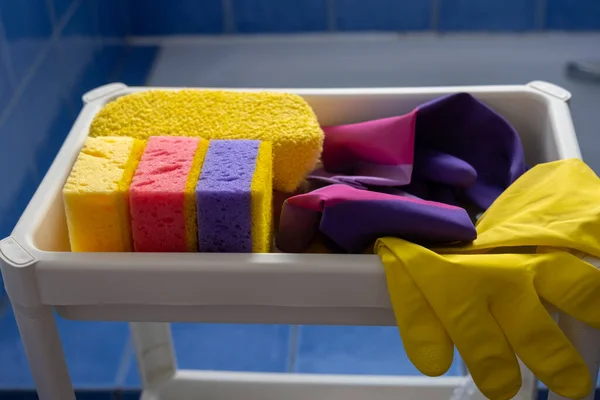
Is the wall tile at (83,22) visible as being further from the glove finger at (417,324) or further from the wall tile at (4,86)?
the glove finger at (417,324)

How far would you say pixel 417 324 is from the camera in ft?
2.06

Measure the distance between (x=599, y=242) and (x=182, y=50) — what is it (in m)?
1.22

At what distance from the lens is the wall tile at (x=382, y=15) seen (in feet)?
5.41

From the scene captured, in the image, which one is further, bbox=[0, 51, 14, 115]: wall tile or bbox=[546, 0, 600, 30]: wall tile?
bbox=[546, 0, 600, 30]: wall tile

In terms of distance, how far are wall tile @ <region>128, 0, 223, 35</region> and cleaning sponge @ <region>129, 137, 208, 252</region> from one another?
1048mm

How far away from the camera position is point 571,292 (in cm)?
61

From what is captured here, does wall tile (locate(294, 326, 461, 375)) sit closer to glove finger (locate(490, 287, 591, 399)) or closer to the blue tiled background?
the blue tiled background

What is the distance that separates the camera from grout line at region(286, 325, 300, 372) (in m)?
1.17

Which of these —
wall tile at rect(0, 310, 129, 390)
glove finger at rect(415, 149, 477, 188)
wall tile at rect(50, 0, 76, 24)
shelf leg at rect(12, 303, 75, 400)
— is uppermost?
wall tile at rect(50, 0, 76, 24)

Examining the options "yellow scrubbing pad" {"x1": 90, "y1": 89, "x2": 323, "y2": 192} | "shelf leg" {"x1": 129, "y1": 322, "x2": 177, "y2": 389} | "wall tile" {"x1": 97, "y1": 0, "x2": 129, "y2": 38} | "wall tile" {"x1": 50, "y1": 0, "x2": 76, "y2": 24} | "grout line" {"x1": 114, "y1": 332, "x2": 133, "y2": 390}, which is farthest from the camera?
"wall tile" {"x1": 97, "y1": 0, "x2": 129, "y2": 38}

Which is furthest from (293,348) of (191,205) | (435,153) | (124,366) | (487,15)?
(487,15)

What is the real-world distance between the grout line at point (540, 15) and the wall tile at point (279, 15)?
1.39 feet

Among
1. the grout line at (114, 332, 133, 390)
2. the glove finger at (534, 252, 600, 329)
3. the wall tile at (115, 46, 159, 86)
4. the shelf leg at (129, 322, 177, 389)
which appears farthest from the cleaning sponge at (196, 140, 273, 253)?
the wall tile at (115, 46, 159, 86)

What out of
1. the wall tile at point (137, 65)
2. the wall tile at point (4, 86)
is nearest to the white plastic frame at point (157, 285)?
the wall tile at point (4, 86)
